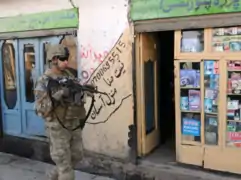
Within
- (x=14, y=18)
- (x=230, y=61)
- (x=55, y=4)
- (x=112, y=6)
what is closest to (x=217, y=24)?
(x=230, y=61)

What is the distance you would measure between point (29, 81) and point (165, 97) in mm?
2483

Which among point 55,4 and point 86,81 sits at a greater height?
point 55,4

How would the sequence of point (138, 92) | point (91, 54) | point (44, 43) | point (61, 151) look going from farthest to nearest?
point (44, 43) < point (91, 54) < point (138, 92) < point (61, 151)

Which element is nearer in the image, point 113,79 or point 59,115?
point 59,115

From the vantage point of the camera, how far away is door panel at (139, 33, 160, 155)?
572 cm

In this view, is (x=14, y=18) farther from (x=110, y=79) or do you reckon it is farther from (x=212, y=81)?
Result: (x=212, y=81)

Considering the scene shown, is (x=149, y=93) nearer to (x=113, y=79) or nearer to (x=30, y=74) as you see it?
(x=113, y=79)

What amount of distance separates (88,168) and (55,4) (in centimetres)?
268

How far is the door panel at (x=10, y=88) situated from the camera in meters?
7.41

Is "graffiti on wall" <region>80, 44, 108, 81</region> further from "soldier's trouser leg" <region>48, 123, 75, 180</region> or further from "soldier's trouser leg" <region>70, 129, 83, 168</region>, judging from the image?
"soldier's trouser leg" <region>48, 123, 75, 180</region>

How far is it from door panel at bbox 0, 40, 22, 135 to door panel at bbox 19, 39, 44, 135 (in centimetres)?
14

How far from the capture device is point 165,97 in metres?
7.14

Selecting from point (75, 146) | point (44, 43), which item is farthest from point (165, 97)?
point (75, 146)

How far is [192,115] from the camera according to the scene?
5312 millimetres
